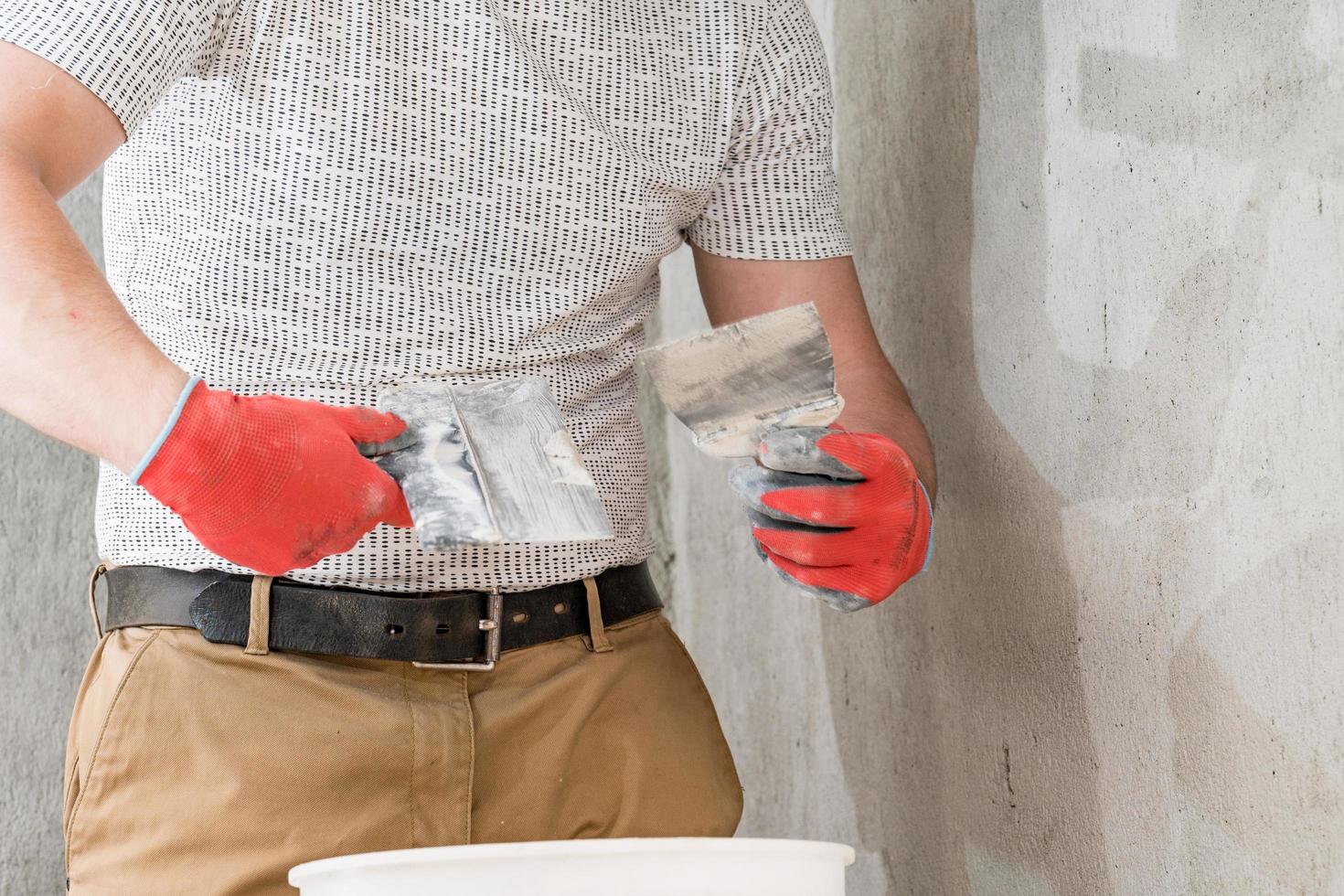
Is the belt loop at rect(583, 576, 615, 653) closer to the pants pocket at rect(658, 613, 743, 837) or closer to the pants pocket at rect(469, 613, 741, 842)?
the pants pocket at rect(469, 613, 741, 842)

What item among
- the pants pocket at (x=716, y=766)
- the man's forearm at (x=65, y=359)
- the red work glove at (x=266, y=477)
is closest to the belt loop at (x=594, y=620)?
the pants pocket at (x=716, y=766)

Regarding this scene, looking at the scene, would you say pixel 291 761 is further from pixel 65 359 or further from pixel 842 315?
pixel 842 315

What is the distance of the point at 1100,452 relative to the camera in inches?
40.5

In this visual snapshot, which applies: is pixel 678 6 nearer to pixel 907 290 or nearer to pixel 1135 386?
pixel 907 290

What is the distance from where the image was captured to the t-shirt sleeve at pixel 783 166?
1.30 meters

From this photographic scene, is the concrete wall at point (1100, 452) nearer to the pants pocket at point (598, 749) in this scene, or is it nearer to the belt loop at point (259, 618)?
the pants pocket at point (598, 749)

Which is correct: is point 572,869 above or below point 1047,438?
below

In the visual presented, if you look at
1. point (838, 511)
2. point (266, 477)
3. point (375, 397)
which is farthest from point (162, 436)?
point (838, 511)

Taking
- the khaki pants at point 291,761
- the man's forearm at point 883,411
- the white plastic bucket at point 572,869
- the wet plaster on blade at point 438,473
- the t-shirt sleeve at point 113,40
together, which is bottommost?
the khaki pants at point 291,761

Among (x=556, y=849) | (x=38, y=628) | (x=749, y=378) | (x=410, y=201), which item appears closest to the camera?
(x=556, y=849)

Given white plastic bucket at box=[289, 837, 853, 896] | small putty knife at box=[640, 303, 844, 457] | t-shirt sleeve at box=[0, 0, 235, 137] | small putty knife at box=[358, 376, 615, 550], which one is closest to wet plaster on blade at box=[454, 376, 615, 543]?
small putty knife at box=[358, 376, 615, 550]

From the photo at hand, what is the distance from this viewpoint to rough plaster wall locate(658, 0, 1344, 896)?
0.82 meters

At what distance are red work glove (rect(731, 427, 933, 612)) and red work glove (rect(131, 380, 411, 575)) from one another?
1.04ft

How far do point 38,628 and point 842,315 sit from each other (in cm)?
120
